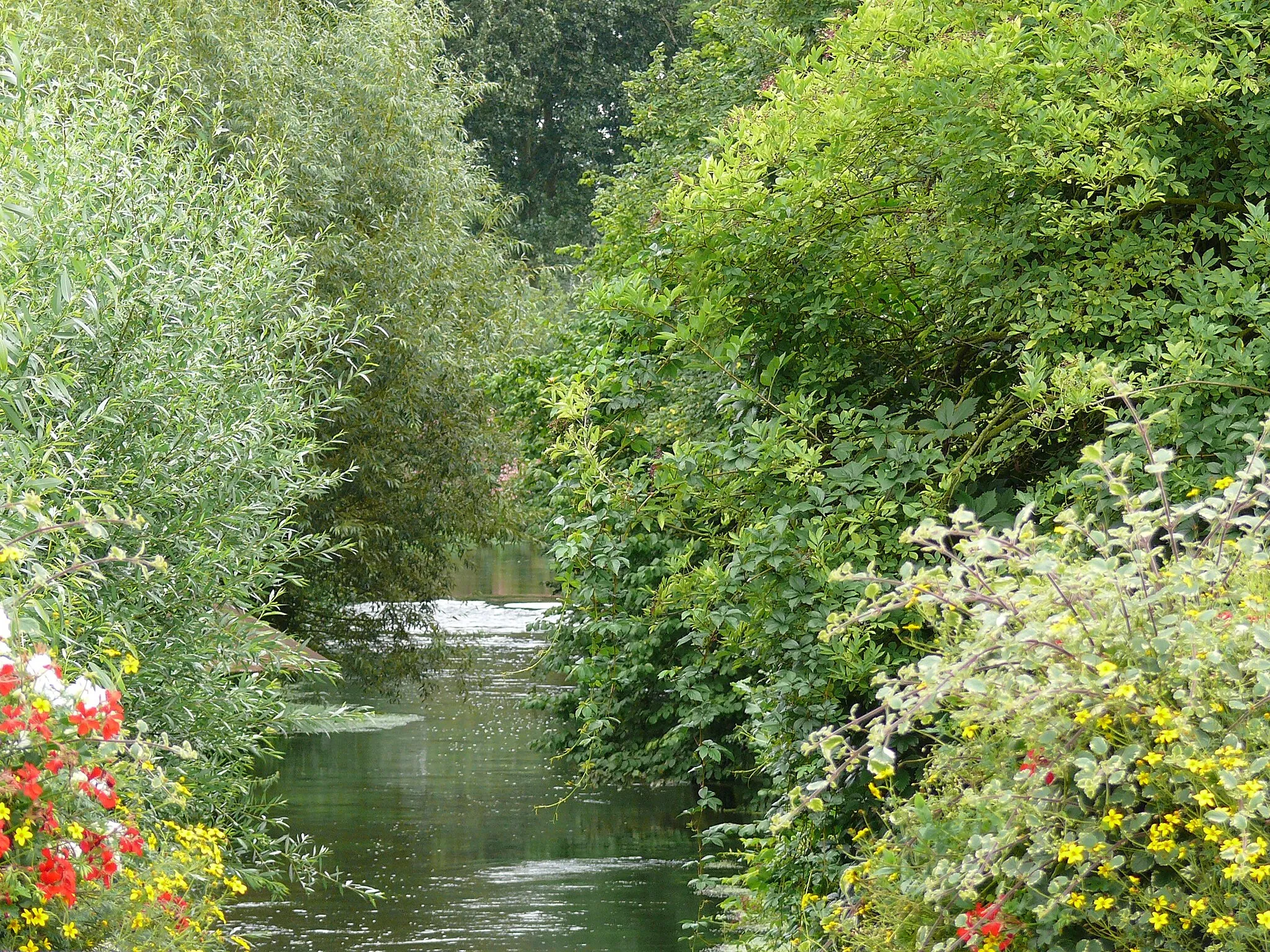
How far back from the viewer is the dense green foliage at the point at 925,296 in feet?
16.8

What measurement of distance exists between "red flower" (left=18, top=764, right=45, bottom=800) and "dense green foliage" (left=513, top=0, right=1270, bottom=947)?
8.62 feet

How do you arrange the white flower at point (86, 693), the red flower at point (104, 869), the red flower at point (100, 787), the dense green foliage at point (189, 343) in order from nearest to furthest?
the red flower at point (100, 787), the white flower at point (86, 693), the red flower at point (104, 869), the dense green foliage at point (189, 343)

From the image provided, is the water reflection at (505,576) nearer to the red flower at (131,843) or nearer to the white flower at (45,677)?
the red flower at (131,843)

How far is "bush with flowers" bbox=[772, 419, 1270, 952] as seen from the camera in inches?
140

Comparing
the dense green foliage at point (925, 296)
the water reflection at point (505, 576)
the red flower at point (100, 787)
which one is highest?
the water reflection at point (505, 576)

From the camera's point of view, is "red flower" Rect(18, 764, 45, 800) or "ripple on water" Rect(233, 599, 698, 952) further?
"ripple on water" Rect(233, 599, 698, 952)

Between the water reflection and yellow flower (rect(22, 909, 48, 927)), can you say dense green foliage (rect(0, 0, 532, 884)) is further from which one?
the water reflection

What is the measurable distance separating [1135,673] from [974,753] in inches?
36.2

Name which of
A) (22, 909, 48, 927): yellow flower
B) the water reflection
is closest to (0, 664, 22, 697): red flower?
(22, 909, 48, 927): yellow flower

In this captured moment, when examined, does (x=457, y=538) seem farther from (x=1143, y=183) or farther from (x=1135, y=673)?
(x=1135, y=673)

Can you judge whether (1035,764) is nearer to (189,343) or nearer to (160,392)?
(160,392)

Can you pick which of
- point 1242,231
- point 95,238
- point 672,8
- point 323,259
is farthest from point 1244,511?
point 672,8

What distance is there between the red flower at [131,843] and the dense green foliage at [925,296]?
2.42m

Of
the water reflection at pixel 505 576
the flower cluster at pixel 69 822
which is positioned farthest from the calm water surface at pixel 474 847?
the water reflection at pixel 505 576
